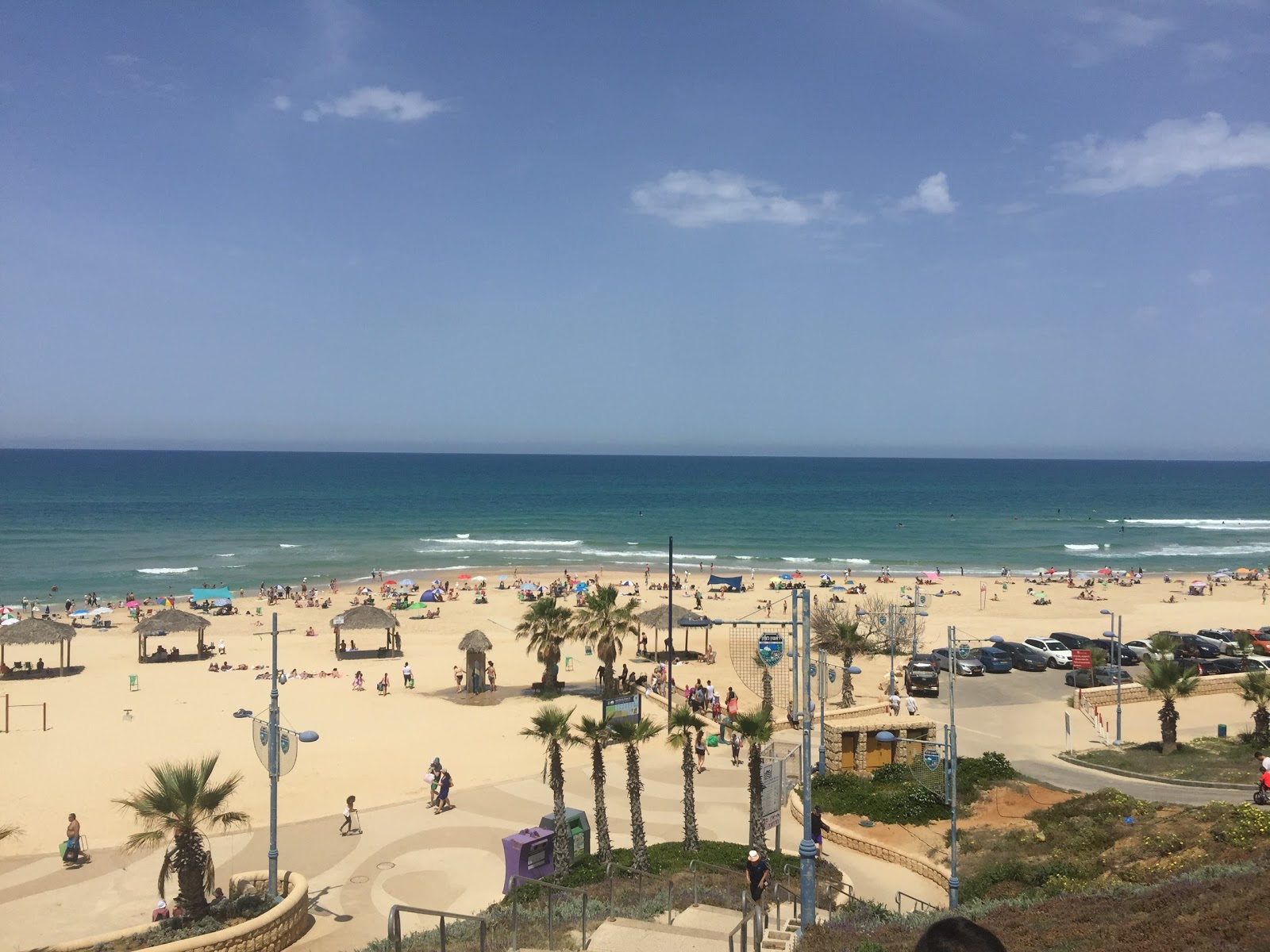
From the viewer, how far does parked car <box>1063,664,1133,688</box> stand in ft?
99.9

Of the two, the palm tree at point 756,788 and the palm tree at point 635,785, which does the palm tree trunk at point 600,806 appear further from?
the palm tree at point 756,788

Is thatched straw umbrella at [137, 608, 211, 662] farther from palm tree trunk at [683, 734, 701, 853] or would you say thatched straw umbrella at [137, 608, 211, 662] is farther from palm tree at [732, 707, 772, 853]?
palm tree at [732, 707, 772, 853]

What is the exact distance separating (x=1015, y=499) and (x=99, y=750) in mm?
136942

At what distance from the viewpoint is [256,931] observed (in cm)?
1305

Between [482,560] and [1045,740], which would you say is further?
[482,560]

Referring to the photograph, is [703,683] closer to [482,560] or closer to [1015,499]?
[482,560]

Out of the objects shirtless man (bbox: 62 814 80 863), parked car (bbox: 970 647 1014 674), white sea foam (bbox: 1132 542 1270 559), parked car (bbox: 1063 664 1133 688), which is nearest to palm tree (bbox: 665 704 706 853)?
shirtless man (bbox: 62 814 80 863)

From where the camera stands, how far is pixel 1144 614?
47.3 metres

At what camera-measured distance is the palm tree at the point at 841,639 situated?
28.0 metres

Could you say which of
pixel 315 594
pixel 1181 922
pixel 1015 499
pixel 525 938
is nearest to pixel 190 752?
pixel 525 938

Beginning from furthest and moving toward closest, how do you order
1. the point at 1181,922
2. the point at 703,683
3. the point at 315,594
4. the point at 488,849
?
the point at 315,594
the point at 703,683
the point at 488,849
the point at 1181,922

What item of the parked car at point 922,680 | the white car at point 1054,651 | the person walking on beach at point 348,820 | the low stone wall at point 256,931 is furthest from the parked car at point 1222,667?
the low stone wall at point 256,931

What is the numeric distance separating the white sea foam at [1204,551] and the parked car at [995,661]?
162 ft

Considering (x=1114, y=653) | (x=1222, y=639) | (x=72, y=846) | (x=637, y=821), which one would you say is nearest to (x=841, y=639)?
(x=1114, y=653)
